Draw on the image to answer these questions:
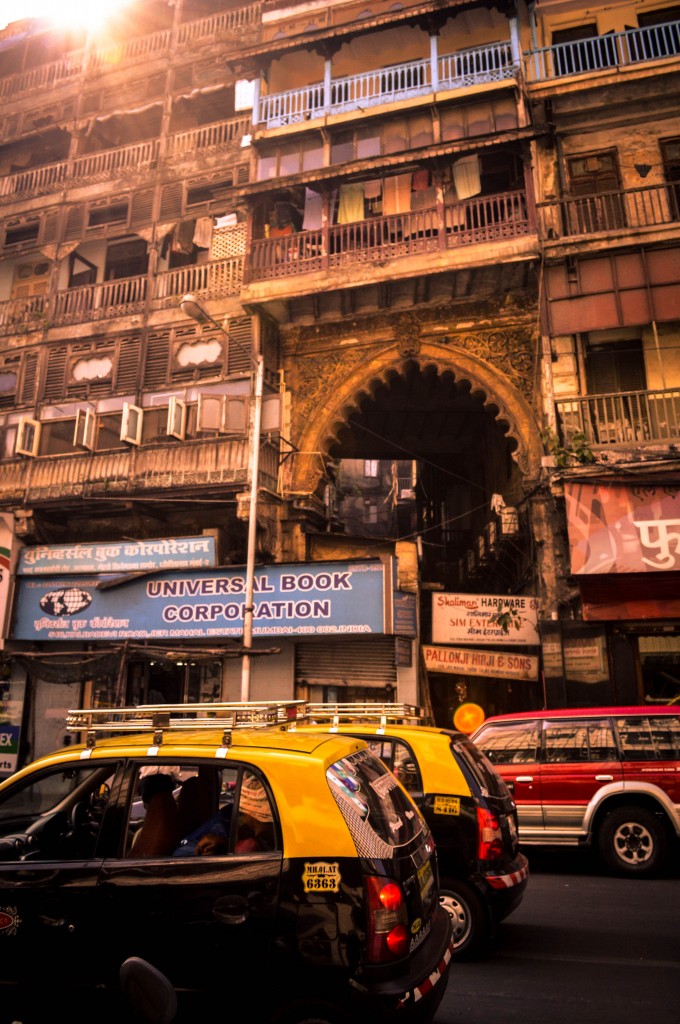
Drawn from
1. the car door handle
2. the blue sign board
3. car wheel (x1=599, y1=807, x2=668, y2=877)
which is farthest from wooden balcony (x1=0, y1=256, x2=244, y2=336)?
the car door handle

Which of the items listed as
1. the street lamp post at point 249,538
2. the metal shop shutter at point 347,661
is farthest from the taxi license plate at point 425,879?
the metal shop shutter at point 347,661

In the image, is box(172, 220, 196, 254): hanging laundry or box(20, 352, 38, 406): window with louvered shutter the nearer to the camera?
box(20, 352, 38, 406): window with louvered shutter

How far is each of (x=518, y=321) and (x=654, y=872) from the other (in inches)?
492

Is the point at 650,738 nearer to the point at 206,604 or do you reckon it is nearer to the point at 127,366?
the point at 206,604

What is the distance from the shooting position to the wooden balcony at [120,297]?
18641 millimetres

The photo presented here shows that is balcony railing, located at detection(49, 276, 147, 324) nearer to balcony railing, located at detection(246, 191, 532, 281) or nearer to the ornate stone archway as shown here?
balcony railing, located at detection(246, 191, 532, 281)

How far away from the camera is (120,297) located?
1967 cm

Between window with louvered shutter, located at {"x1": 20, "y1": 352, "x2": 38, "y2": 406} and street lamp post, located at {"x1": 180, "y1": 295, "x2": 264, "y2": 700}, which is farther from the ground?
window with louvered shutter, located at {"x1": 20, "y1": 352, "x2": 38, "y2": 406}

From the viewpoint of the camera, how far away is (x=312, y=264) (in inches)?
656

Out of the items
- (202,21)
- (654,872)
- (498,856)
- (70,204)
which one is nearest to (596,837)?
(654,872)

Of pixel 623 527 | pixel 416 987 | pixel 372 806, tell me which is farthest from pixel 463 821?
pixel 623 527

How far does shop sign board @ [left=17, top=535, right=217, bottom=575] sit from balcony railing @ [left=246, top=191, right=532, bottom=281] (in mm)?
7314

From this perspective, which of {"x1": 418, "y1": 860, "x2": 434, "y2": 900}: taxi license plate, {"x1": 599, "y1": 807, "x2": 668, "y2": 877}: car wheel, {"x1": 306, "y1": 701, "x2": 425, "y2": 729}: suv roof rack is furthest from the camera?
{"x1": 599, "y1": 807, "x2": 668, "y2": 877}: car wheel

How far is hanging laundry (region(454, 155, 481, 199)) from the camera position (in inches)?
642
